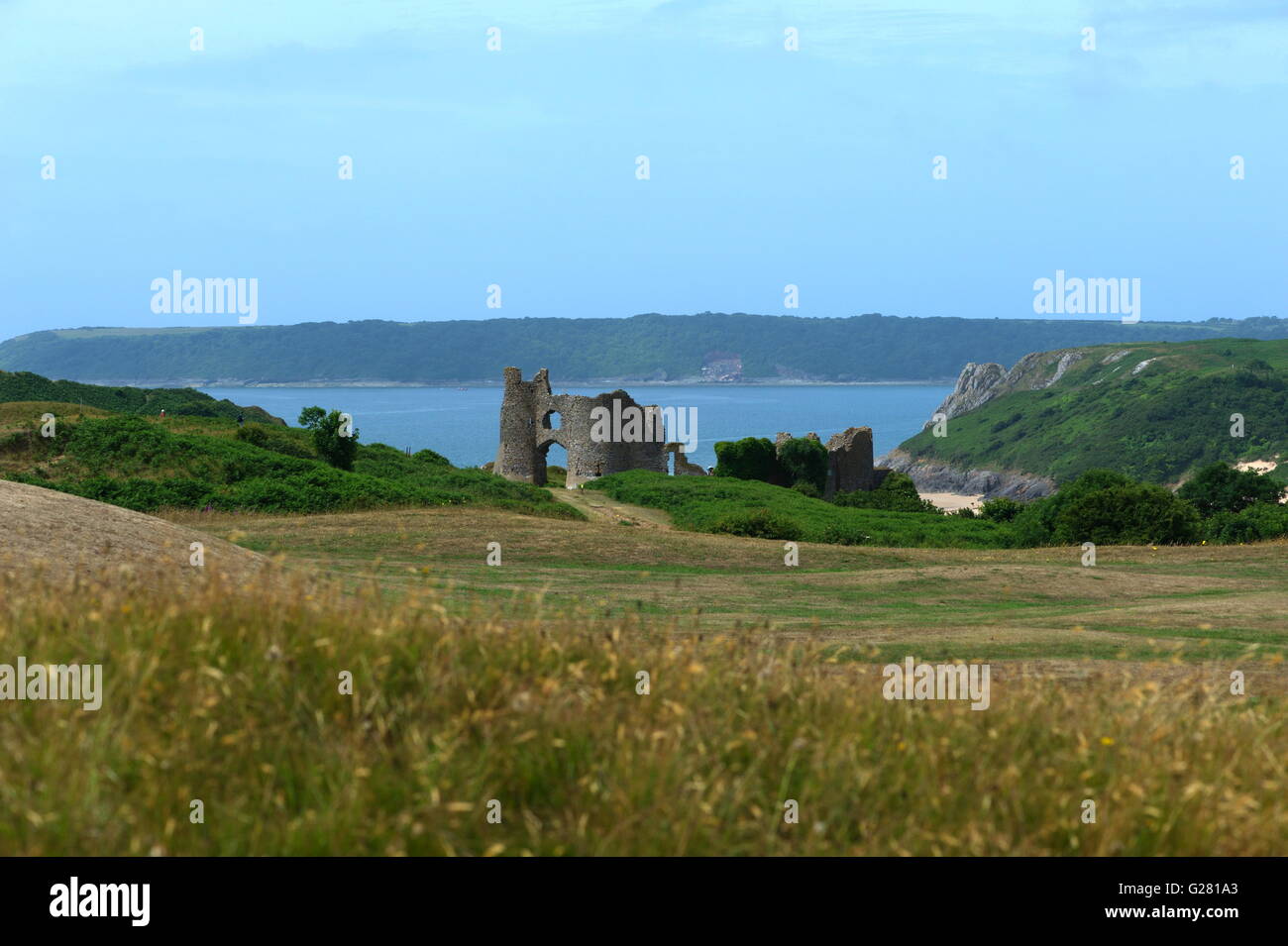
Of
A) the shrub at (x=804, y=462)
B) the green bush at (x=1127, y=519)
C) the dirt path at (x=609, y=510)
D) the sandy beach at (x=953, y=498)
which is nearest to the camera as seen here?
the green bush at (x=1127, y=519)

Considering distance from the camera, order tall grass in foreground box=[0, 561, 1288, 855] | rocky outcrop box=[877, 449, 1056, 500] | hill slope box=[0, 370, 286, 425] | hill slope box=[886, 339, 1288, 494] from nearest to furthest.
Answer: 1. tall grass in foreground box=[0, 561, 1288, 855]
2. hill slope box=[0, 370, 286, 425]
3. hill slope box=[886, 339, 1288, 494]
4. rocky outcrop box=[877, 449, 1056, 500]

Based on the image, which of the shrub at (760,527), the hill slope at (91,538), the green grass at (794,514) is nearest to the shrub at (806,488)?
the green grass at (794,514)

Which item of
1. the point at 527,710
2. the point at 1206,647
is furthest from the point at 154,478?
the point at 527,710

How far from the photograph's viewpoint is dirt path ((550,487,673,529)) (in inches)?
1722

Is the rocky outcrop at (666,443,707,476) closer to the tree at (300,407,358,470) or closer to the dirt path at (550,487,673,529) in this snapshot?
the dirt path at (550,487,673,529)

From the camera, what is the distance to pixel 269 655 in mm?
6207

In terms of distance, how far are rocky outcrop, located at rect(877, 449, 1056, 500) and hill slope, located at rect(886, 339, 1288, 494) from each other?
0.61ft

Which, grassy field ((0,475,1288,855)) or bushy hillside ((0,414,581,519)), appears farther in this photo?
bushy hillside ((0,414,581,519))

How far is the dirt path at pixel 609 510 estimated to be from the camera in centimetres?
4375

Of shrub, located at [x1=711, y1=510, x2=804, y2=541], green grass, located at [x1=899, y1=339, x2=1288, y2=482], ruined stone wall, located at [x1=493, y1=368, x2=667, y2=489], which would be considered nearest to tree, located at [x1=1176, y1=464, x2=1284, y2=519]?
shrub, located at [x1=711, y1=510, x2=804, y2=541]

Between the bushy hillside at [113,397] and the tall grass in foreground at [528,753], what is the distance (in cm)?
6270

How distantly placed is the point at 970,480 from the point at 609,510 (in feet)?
394

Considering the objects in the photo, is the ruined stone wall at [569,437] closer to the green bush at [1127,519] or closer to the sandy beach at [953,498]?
the green bush at [1127,519]
